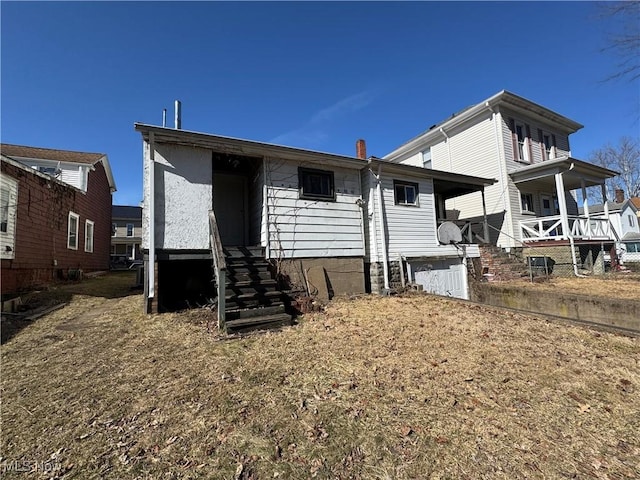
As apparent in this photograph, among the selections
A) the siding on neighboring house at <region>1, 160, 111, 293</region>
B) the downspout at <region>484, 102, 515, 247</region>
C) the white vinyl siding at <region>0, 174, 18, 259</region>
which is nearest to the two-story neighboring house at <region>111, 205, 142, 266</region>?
the siding on neighboring house at <region>1, 160, 111, 293</region>

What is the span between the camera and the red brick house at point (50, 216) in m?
8.55

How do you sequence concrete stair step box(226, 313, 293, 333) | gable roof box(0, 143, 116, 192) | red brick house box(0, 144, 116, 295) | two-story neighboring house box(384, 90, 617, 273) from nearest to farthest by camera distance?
concrete stair step box(226, 313, 293, 333)
red brick house box(0, 144, 116, 295)
two-story neighboring house box(384, 90, 617, 273)
gable roof box(0, 143, 116, 192)

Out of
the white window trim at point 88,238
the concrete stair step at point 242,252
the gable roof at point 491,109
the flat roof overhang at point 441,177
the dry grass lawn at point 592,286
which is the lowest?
the dry grass lawn at point 592,286

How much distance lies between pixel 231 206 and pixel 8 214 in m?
6.69

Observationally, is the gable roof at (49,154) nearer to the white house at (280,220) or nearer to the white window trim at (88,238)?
the white window trim at (88,238)

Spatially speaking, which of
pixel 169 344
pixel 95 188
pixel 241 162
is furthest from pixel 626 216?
pixel 95 188

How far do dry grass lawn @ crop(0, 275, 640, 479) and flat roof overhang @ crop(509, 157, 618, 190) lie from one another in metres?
10.4

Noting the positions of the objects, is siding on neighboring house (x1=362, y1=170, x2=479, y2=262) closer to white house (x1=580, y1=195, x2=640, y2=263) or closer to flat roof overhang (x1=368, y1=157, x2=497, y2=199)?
flat roof overhang (x1=368, y1=157, x2=497, y2=199)

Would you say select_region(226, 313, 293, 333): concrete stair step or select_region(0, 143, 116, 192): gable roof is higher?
select_region(0, 143, 116, 192): gable roof

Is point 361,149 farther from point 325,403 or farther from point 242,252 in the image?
point 325,403

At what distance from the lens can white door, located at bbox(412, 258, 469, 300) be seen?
9.97 meters

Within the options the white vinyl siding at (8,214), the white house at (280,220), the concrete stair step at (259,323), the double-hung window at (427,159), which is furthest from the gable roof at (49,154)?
the double-hung window at (427,159)

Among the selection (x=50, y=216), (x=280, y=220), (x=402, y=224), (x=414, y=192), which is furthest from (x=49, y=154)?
(x=414, y=192)

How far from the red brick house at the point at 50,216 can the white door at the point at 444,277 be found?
12.5 m
